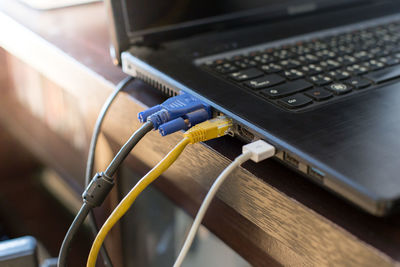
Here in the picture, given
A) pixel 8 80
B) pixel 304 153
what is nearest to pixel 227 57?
pixel 304 153

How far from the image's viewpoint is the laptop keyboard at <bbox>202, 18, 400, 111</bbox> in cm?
38

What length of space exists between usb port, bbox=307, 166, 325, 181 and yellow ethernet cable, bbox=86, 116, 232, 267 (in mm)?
83

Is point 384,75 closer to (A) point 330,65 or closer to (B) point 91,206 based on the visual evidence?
(A) point 330,65

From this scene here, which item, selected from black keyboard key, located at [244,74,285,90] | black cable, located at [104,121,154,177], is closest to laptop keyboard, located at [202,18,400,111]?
black keyboard key, located at [244,74,285,90]

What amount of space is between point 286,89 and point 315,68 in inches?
2.8

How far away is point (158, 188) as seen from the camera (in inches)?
20.4

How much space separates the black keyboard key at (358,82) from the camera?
1.30 ft

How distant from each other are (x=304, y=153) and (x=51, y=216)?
28.4 inches

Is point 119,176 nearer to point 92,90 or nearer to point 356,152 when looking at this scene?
point 92,90

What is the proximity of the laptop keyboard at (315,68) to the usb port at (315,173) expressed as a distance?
81 mm

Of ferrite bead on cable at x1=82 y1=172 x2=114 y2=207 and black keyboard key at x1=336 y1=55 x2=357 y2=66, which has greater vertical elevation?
black keyboard key at x1=336 y1=55 x2=357 y2=66

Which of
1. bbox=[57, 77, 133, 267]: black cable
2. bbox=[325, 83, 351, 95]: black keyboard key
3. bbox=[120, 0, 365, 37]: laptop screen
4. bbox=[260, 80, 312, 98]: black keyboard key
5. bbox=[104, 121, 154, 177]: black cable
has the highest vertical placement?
bbox=[120, 0, 365, 37]: laptop screen

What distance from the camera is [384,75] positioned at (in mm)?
420

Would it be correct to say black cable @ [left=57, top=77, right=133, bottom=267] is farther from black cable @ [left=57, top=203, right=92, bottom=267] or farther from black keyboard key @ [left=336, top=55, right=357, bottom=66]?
black keyboard key @ [left=336, top=55, right=357, bottom=66]
